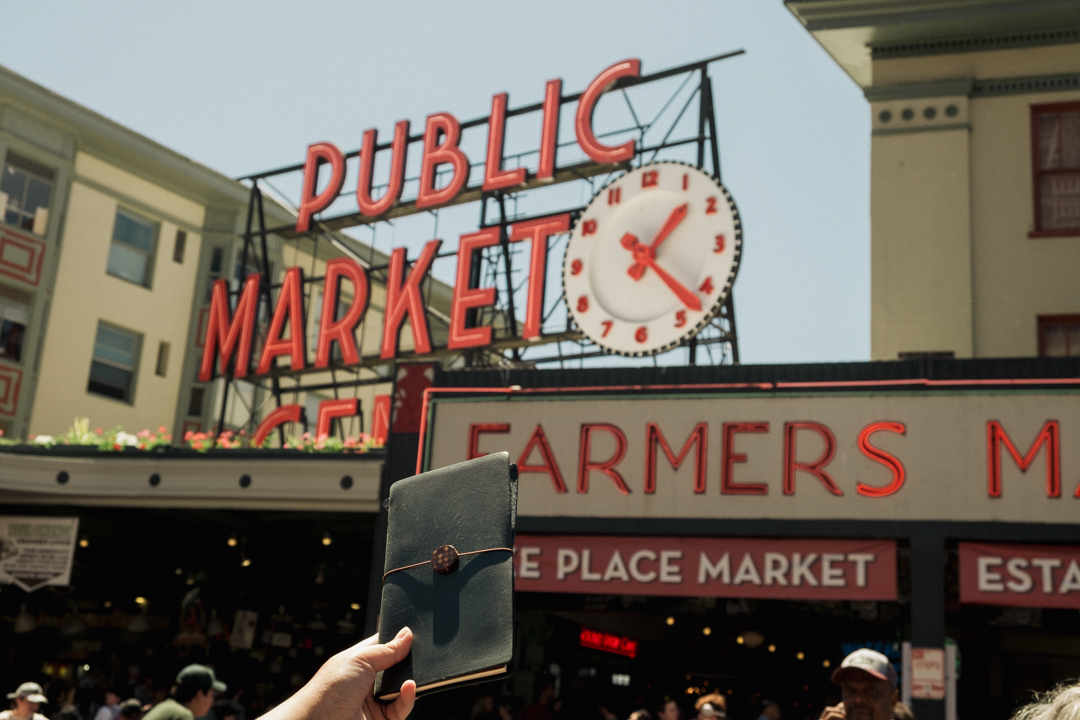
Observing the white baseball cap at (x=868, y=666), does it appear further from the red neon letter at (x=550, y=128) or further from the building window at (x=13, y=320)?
the building window at (x=13, y=320)

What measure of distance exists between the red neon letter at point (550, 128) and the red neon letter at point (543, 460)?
10.6 m

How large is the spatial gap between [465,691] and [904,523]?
9108 mm

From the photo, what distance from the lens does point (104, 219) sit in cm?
3164

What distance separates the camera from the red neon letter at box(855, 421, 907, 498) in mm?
12719

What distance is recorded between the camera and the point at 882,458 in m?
12.8

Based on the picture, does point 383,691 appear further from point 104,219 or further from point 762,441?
point 104,219

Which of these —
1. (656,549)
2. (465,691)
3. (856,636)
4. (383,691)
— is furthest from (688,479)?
(383,691)

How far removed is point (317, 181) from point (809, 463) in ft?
56.9

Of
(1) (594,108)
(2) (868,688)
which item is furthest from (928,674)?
(1) (594,108)

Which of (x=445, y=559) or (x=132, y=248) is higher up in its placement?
(x=132, y=248)

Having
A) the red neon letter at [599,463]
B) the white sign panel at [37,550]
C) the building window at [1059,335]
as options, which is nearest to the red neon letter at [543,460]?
the red neon letter at [599,463]

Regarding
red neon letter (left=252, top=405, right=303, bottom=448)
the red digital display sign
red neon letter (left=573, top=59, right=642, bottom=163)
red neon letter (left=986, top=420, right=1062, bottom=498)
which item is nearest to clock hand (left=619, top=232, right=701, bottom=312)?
red neon letter (left=573, top=59, right=642, bottom=163)

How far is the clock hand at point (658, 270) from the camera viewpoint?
19.5 meters

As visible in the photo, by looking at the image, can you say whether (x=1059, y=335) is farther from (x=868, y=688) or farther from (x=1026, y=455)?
(x=868, y=688)
